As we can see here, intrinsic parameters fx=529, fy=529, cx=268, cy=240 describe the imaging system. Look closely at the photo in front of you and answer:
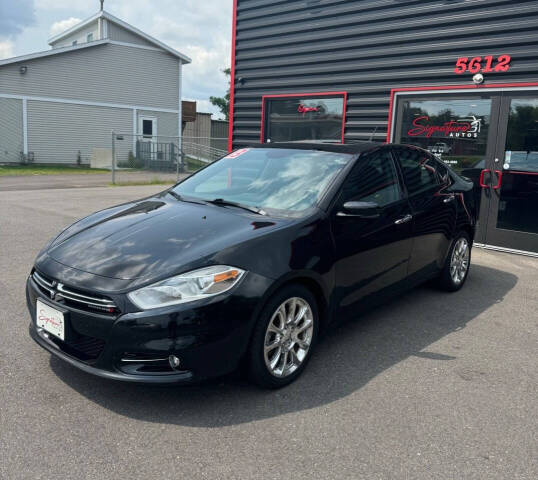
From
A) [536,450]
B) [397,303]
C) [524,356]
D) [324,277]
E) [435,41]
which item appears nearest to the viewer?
[536,450]

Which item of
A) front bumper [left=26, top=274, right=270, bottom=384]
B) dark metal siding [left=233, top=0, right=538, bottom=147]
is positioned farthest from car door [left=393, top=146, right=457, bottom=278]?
dark metal siding [left=233, top=0, right=538, bottom=147]

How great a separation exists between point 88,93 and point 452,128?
2130cm

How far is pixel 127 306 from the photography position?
2.79m

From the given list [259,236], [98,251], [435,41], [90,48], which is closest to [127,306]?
[98,251]

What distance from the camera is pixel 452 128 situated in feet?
26.0

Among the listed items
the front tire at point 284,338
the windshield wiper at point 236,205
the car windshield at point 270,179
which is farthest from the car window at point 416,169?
the front tire at point 284,338

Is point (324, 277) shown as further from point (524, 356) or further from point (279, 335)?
point (524, 356)

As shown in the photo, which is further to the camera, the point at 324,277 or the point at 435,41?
the point at 435,41

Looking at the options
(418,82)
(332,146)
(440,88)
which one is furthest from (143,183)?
(332,146)

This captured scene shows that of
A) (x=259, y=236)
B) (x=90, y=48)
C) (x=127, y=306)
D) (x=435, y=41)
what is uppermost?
(x=90, y=48)

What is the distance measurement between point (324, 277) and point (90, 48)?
24.8 m

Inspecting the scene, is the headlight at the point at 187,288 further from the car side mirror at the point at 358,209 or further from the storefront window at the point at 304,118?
the storefront window at the point at 304,118

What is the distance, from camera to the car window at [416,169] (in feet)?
15.1
